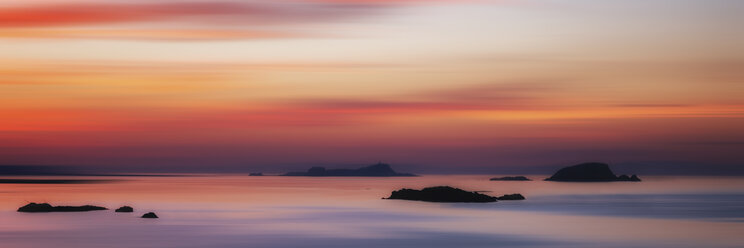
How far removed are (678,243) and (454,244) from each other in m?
14.1

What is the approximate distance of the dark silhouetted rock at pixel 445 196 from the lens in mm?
115812

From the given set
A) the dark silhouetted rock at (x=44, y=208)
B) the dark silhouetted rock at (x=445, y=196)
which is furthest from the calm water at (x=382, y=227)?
the dark silhouetted rock at (x=445, y=196)

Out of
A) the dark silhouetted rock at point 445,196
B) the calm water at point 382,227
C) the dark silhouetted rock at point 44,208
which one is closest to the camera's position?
the calm water at point 382,227

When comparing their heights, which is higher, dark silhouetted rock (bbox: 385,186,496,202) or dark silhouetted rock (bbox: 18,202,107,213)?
dark silhouetted rock (bbox: 385,186,496,202)

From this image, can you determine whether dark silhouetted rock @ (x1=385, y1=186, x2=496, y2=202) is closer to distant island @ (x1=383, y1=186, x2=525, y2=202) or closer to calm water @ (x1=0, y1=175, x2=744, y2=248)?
distant island @ (x1=383, y1=186, x2=525, y2=202)

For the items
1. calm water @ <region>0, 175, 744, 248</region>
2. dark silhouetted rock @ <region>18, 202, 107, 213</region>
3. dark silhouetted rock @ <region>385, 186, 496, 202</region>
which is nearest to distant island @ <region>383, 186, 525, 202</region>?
dark silhouetted rock @ <region>385, 186, 496, 202</region>

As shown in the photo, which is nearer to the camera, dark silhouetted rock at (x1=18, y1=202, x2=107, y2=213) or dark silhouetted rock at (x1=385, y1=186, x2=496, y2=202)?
dark silhouetted rock at (x1=18, y1=202, x2=107, y2=213)

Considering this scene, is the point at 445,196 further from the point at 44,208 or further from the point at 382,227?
the point at 44,208

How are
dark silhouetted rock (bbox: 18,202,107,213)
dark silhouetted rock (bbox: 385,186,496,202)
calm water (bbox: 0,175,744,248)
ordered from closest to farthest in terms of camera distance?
calm water (bbox: 0,175,744,248)
dark silhouetted rock (bbox: 18,202,107,213)
dark silhouetted rock (bbox: 385,186,496,202)

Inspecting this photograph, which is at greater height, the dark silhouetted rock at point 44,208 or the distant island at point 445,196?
the distant island at point 445,196

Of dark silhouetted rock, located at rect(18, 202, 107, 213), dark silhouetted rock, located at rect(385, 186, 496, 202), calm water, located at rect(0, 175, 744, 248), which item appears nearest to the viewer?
calm water, located at rect(0, 175, 744, 248)

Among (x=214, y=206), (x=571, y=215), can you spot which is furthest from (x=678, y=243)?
(x=214, y=206)

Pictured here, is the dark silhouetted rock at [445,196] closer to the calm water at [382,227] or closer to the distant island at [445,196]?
the distant island at [445,196]

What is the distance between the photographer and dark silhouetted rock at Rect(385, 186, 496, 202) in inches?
4560
